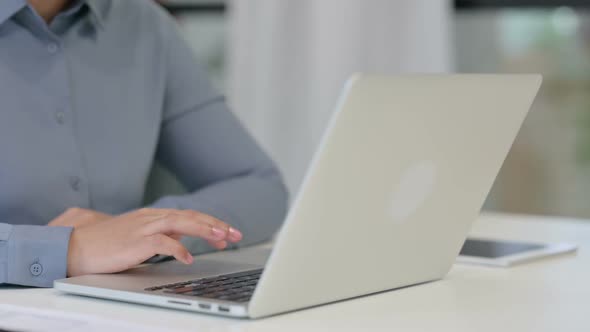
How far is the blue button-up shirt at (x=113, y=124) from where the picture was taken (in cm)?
152

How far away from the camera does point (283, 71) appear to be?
3.32m

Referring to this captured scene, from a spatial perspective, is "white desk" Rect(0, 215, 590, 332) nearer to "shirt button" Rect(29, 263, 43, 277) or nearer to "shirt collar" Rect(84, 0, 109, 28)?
"shirt button" Rect(29, 263, 43, 277)

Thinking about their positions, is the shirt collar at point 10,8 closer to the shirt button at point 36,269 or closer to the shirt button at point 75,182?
the shirt button at point 75,182

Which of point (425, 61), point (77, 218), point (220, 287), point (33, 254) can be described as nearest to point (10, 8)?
point (77, 218)

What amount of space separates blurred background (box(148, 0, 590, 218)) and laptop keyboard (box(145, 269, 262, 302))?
6.71 feet

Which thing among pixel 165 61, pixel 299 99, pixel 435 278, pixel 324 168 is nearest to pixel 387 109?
pixel 324 168

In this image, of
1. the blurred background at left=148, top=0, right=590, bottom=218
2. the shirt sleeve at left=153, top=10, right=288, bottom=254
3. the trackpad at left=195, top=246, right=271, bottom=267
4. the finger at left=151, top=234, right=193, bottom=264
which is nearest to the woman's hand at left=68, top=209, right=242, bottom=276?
the finger at left=151, top=234, right=193, bottom=264

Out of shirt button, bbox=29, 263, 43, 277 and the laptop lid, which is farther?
shirt button, bbox=29, 263, 43, 277

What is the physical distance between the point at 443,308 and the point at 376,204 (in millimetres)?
146

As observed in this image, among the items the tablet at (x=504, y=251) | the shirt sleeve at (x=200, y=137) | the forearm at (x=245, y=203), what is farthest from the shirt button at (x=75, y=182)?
the tablet at (x=504, y=251)

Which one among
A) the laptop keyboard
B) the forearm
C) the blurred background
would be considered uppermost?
the laptop keyboard

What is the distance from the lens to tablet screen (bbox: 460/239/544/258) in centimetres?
141

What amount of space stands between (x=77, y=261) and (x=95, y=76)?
1.84ft

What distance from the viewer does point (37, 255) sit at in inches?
46.3
